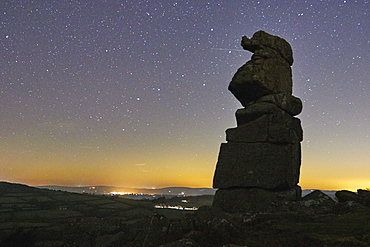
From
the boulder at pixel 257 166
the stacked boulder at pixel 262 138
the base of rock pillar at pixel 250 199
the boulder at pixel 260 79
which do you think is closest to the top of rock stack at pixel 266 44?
the stacked boulder at pixel 262 138

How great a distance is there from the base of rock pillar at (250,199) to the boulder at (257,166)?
38 cm

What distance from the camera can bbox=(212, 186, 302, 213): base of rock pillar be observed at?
17.7 m

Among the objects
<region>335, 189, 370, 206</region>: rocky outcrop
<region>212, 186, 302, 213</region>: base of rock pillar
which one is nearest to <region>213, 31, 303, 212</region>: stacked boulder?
<region>212, 186, 302, 213</region>: base of rock pillar

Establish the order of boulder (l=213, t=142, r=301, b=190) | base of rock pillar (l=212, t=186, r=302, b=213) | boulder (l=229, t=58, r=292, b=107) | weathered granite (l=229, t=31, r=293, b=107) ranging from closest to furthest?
base of rock pillar (l=212, t=186, r=302, b=213) → boulder (l=213, t=142, r=301, b=190) → boulder (l=229, t=58, r=292, b=107) → weathered granite (l=229, t=31, r=293, b=107)

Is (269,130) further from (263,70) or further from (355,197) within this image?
(355,197)

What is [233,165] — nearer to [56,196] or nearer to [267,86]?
[267,86]

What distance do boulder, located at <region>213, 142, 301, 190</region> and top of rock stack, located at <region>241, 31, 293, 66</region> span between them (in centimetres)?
722

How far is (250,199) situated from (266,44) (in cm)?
1133

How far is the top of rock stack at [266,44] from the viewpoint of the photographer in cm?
2142

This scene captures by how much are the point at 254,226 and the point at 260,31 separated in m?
15.1

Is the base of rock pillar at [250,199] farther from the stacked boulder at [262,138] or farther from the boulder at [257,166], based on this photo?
the boulder at [257,166]

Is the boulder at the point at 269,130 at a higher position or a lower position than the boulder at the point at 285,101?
lower

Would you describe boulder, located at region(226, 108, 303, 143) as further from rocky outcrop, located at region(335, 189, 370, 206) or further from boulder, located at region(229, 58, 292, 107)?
rocky outcrop, located at region(335, 189, 370, 206)

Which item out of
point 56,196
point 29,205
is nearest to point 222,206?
point 29,205
